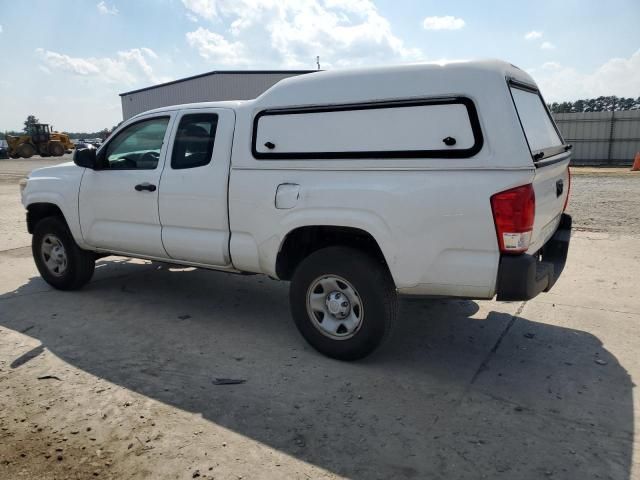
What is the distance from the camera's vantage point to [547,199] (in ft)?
11.3

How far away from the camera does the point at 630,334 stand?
4250 mm

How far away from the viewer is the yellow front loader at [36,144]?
3675 centimetres

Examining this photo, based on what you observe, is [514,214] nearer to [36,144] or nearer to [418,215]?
[418,215]

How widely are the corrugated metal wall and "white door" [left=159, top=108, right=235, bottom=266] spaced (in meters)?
24.1

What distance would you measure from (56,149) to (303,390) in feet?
134

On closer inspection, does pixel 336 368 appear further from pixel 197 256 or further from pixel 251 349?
pixel 197 256

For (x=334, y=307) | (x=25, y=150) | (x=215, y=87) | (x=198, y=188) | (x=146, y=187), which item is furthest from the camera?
(x=25, y=150)

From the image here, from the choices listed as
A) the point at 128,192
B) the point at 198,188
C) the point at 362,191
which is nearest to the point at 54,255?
the point at 128,192

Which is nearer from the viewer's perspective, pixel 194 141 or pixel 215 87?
pixel 194 141

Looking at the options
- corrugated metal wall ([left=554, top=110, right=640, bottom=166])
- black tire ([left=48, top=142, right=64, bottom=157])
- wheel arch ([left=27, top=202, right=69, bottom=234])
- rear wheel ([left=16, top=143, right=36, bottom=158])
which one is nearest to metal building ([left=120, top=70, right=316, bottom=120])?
black tire ([left=48, top=142, right=64, bottom=157])

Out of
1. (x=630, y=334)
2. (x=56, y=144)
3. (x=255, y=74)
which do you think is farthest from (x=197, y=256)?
(x=56, y=144)

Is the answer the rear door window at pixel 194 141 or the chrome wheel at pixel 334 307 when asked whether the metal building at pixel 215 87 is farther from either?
→ the chrome wheel at pixel 334 307

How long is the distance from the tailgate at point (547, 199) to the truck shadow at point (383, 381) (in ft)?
3.14

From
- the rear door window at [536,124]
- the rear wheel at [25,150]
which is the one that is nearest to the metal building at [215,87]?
the rear wheel at [25,150]
